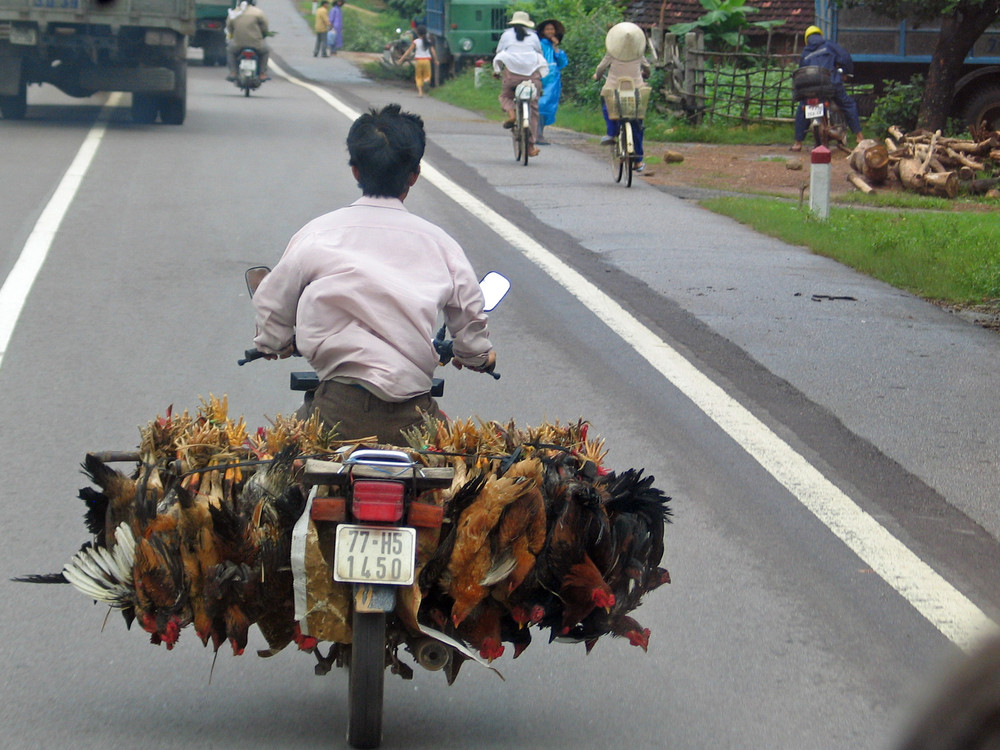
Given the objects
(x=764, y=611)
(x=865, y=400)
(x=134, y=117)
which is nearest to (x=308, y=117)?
(x=134, y=117)

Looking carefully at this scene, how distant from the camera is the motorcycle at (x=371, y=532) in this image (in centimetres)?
329

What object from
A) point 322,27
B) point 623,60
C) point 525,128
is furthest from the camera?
point 322,27

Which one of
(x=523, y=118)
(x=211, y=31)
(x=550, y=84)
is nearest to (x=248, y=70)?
(x=550, y=84)

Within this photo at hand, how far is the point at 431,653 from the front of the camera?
3.53 metres

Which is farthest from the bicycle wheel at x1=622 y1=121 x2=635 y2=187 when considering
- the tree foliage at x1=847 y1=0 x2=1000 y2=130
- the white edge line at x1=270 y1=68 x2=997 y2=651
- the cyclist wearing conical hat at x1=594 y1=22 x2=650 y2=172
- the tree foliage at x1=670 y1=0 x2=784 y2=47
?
the tree foliage at x1=670 y1=0 x2=784 y2=47

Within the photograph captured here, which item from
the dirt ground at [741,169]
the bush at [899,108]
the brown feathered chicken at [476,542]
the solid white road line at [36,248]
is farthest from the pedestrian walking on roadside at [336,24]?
the brown feathered chicken at [476,542]

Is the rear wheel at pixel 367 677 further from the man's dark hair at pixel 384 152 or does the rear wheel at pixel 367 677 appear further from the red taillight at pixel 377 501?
the man's dark hair at pixel 384 152

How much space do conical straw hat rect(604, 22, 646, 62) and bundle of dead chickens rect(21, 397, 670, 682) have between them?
13338 mm

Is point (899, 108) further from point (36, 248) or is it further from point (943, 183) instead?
point (36, 248)

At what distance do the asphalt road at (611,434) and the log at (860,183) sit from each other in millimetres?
3038

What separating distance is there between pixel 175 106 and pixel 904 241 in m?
11.7

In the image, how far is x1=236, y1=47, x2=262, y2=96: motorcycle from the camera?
26.2 metres

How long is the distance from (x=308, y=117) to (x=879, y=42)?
9.30 m

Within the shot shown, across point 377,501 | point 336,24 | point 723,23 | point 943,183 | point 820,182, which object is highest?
point 723,23
